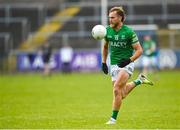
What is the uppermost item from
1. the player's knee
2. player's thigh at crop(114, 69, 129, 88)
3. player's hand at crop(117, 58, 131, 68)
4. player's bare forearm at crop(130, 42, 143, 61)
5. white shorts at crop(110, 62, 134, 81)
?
player's bare forearm at crop(130, 42, 143, 61)

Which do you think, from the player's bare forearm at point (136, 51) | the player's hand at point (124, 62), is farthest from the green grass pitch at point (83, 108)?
the player's bare forearm at point (136, 51)

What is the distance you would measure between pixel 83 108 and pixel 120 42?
15.5ft

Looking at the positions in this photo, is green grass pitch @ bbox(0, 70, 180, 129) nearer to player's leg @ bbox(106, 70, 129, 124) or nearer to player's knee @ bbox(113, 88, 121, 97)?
player's leg @ bbox(106, 70, 129, 124)

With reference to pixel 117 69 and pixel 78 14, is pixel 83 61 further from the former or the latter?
pixel 117 69

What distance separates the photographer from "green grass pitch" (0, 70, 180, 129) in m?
14.4

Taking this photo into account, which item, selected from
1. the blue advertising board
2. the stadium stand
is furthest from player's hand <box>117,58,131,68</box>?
the stadium stand

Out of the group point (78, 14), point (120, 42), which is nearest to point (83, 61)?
point (78, 14)

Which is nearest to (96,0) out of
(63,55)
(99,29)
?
(63,55)

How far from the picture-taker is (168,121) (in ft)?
48.4

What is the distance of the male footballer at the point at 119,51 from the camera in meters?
14.3

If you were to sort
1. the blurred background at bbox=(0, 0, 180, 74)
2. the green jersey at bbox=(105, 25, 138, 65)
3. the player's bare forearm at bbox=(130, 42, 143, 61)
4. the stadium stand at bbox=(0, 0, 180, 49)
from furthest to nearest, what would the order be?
the stadium stand at bbox=(0, 0, 180, 49)
the blurred background at bbox=(0, 0, 180, 74)
the green jersey at bbox=(105, 25, 138, 65)
the player's bare forearm at bbox=(130, 42, 143, 61)

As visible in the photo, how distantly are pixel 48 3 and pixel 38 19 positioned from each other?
2352 mm

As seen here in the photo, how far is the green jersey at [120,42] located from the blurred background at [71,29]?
97.1 ft

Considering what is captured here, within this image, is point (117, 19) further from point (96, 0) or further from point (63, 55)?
point (96, 0)
